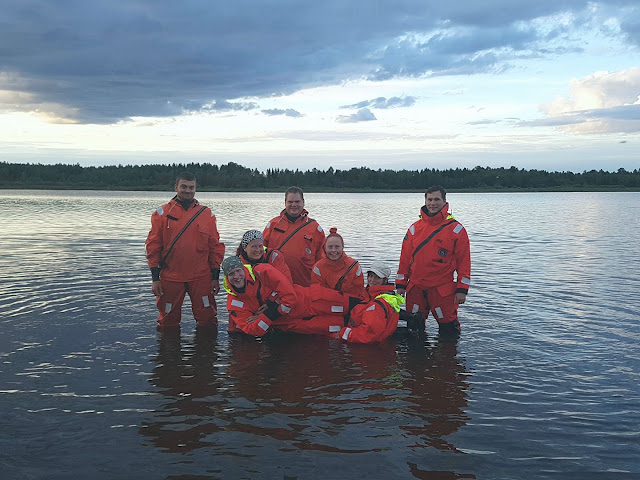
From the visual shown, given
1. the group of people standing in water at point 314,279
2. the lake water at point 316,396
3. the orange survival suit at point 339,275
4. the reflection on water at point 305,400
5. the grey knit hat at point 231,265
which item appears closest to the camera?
the lake water at point 316,396

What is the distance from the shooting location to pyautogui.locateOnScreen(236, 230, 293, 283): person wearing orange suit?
26.1 ft

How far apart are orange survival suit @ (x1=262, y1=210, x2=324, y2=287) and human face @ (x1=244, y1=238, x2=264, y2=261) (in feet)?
2.61

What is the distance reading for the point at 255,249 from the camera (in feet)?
26.0

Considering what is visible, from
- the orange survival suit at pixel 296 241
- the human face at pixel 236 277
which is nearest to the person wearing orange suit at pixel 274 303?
the human face at pixel 236 277

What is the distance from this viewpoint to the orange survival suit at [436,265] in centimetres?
782

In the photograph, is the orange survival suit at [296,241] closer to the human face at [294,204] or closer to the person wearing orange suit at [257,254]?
the human face at [294,204]

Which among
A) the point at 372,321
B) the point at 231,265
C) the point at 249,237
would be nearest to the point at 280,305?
the point at 231,265

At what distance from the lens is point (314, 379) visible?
6777 millimetres

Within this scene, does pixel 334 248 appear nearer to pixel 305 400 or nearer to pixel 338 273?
pixel 338 273

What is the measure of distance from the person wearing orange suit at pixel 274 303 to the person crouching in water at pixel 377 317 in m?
0.19

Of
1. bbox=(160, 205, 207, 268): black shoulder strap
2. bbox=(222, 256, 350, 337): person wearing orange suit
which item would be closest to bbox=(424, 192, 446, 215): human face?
bbox=(222, 256, 350, 337): person wearing orange suit

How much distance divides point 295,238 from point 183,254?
169cm


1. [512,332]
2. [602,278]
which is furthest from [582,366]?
[602,278]

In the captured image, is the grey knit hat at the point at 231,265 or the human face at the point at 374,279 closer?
the grey knit hat at the point at 231,265
